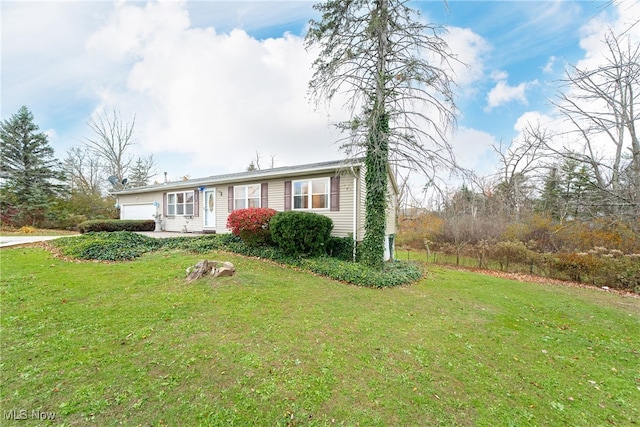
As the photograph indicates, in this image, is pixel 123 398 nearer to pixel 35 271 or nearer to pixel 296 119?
pixel 35 271

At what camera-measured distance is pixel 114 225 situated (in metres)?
12.9

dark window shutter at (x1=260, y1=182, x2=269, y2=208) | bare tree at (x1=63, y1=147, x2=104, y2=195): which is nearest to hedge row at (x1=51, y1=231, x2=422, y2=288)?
dark window shutter at (x1=260, y1=182, x2=269, y2=208)

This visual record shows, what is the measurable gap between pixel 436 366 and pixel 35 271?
8.57 m

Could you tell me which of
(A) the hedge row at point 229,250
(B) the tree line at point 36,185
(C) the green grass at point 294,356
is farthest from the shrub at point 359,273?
(B) the tree line at point 36,185

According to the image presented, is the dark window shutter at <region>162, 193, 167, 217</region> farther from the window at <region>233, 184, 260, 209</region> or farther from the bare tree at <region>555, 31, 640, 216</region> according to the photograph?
the bare tree at <region>555, 31, 640, 216</region>

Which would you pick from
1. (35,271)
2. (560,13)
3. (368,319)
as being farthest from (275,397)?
(560,13)

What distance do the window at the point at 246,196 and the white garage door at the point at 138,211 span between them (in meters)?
6.54

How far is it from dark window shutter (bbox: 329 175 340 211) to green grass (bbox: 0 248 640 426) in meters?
4.11

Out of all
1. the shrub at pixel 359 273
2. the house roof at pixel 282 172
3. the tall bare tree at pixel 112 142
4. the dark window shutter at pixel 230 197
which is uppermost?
the tall bare tree at pixel 112 142

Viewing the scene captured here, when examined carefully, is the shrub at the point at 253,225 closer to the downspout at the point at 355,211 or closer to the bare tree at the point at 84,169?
the downspout at the point at 355,211

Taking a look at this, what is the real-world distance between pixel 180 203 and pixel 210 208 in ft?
7.94

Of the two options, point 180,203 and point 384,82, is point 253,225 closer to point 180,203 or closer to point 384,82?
point 384,82
